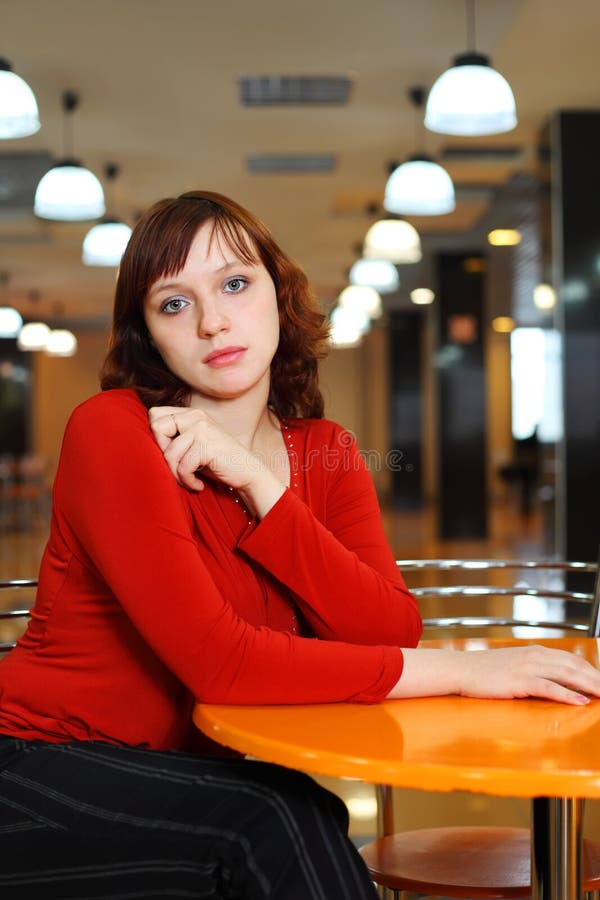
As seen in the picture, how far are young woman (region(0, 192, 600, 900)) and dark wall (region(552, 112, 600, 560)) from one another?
5.45m

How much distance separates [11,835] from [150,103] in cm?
589

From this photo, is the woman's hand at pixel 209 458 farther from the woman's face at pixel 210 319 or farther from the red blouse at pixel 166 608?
the woman's face at pixel 210 319

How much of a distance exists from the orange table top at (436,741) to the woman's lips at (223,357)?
552mm

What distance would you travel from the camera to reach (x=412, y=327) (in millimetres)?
18891

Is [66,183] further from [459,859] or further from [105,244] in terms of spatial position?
[459,859]

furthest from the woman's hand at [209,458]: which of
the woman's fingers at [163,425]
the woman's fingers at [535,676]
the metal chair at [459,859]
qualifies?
the metal chair at [459,859]

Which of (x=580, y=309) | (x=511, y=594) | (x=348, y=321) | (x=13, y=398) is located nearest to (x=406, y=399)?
(x=348, y=321)

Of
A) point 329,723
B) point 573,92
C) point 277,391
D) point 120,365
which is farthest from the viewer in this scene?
point 573,92

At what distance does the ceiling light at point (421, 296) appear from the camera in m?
15.4

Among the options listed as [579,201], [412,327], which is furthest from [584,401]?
[412,327]

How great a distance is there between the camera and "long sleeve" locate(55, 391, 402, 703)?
1356mm

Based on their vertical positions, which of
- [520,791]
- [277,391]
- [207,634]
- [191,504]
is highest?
[277,391]

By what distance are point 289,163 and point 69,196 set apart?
2.76 metres

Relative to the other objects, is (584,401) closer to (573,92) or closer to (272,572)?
(573,92)
